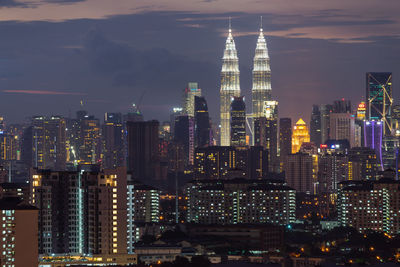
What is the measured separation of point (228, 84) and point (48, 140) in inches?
1011

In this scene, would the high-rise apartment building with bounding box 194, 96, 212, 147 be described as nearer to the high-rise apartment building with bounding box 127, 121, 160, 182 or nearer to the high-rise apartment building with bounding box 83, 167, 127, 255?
the high-rise apartment building with bounding box 127, 121, 160, 182

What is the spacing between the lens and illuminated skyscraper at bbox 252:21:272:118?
124 meters

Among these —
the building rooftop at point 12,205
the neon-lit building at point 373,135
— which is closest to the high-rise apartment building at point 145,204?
the building rooftop at point 12,205

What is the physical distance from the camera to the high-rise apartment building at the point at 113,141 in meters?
99.9

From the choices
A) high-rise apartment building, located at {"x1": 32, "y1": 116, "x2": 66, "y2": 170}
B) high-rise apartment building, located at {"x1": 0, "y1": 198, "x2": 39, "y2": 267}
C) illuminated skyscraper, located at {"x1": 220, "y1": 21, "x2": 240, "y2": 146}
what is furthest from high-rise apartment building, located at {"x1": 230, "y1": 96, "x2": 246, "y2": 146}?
high-rise apartment building, located at {"x1": 0, "y1": 198, "x2": 39, "y2": 267}

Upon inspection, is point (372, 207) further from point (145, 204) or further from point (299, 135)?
point (299, 135)

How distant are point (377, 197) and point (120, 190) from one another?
101ft

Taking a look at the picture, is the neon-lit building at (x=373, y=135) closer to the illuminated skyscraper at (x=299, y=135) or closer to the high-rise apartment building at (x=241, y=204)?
the illuminated skyscraper at (x=299, y=135)

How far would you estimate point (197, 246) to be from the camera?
59.9m

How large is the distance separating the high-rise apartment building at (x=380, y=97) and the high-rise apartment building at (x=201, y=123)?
15268 millimetres

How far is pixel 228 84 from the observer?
4941 inches

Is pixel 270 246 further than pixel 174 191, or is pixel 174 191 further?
pixel 174 191

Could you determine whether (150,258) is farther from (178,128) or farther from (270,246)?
(178,128)

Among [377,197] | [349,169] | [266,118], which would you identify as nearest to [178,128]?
[266,118]
